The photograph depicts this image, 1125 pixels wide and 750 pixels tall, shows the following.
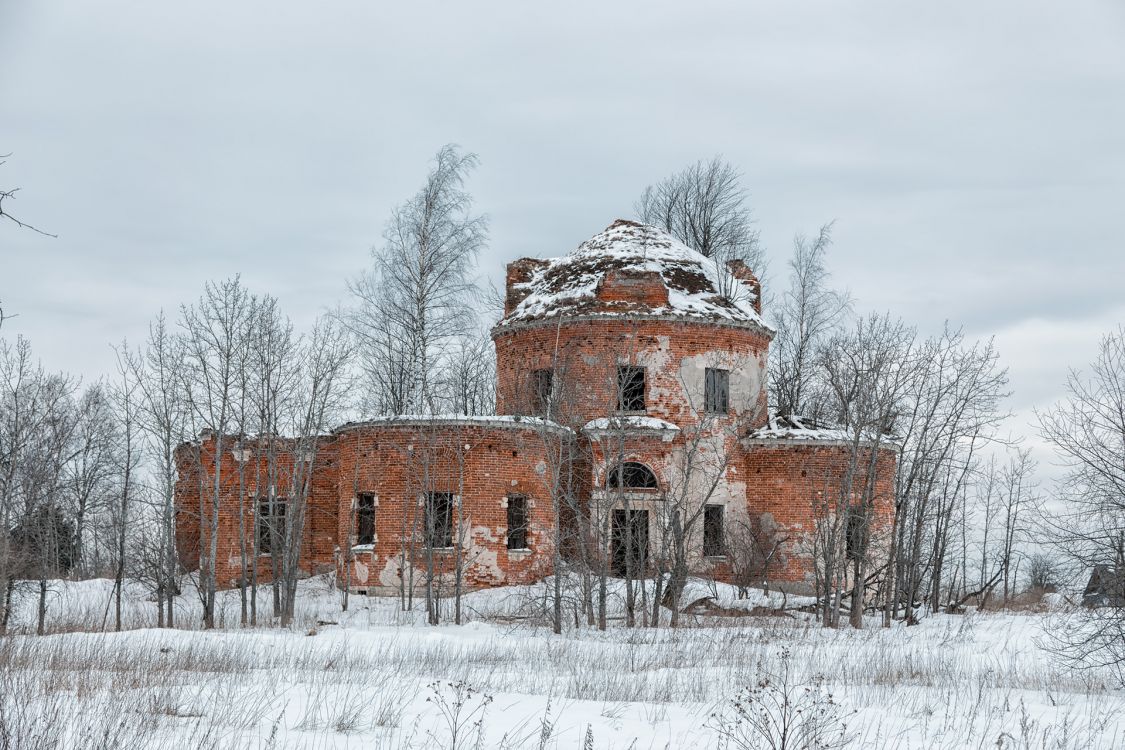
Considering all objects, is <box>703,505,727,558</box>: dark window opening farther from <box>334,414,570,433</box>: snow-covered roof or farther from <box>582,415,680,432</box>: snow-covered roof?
<box>334,414,570,433</box>: snow-covered roof

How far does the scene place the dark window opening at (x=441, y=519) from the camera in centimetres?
2278

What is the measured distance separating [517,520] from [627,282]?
6.39 m

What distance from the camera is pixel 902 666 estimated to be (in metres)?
12.8

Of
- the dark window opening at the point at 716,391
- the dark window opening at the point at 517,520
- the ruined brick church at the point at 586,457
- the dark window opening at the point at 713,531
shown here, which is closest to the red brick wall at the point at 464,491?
the ruined brick church at the point at 586,457

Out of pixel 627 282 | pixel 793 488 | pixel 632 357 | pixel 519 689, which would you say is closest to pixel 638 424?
pixel 632 357

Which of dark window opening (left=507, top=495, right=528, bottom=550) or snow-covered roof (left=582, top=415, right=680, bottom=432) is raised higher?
snow-covered roof (left=582, top=415, right=680, bottom=432)

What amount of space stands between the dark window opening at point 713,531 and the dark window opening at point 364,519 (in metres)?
7.86

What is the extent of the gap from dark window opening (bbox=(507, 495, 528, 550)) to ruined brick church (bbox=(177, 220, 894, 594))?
33 millimetres

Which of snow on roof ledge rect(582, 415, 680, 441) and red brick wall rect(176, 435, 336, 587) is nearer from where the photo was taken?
snow on roof ledge rect(582, 415, 680, 441)

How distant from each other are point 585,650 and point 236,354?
13.0m

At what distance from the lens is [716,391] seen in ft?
85.8

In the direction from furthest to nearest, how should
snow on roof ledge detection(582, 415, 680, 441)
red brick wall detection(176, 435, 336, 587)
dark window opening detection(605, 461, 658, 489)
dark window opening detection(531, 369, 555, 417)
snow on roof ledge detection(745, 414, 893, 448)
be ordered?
red brick wall detection(176, 435, 336, 587)
dark window opening detection(531, 369, 555, 417)
snow on roof ledge detection(745, 414, 893, 448)
dark window opening detection(605, 461, 658, 489)
snow on roof ledge detection(582, 415, 680, 441)

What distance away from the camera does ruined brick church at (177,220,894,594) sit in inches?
920

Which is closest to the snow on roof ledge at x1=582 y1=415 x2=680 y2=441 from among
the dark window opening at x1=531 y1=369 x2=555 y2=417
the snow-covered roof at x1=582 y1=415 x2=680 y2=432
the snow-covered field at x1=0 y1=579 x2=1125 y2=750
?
the snow-covered roof at x1=582 y1=415 x2=680 y2=432
